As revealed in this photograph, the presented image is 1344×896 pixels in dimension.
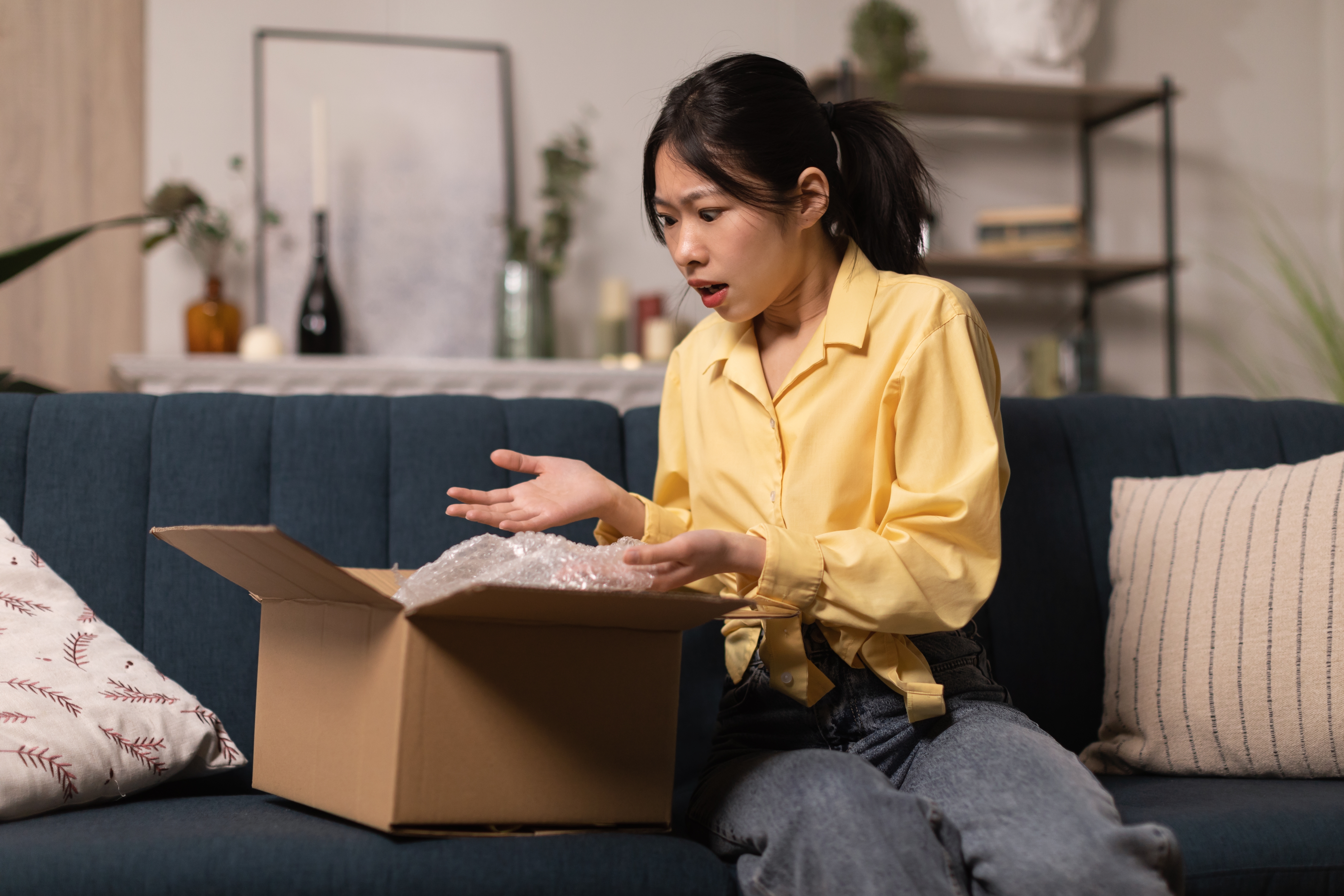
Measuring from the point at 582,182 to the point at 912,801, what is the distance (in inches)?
88.1

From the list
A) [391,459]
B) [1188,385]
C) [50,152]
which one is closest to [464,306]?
[50,152]

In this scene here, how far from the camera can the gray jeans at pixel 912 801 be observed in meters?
0.80

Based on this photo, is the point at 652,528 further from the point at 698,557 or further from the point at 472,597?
the point at 472,597

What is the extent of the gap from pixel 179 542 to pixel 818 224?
73cm

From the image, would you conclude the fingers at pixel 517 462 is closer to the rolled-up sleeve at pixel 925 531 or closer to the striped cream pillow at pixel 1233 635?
the rolled-up sleeve at pixel 925 531

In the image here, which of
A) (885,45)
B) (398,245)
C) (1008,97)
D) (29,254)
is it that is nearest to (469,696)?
(29,254)

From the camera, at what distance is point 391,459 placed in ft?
4.46

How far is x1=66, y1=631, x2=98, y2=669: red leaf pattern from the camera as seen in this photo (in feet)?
3.58

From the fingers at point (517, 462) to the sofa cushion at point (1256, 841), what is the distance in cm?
68

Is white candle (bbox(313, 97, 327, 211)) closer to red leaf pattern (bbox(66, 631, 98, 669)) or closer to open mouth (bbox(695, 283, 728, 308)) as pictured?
red leaf pattern (bbox(66, 631, 98, 669))

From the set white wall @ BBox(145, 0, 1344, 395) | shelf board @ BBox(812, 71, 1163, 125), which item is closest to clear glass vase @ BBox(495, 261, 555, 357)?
white wall @ BBox(145, 0, 1344, 395)

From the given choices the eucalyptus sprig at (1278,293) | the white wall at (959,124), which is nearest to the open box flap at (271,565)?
the white wall at (959,124)

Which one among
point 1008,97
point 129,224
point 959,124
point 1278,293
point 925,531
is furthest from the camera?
point 1278,293

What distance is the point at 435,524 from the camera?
4.40 feet
